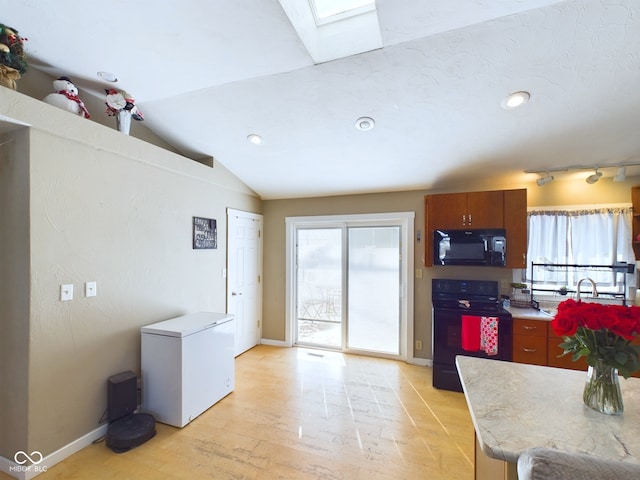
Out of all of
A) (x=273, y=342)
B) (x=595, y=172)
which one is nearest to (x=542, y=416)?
(x=595, y=172)

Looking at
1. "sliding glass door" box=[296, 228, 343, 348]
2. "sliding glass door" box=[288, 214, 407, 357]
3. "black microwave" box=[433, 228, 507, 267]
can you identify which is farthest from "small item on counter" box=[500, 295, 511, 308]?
"sliding glass door" box=[296, 228, 343, 348]

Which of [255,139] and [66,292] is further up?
[255,139]

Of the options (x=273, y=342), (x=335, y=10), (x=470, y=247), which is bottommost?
(x=273, y=342)

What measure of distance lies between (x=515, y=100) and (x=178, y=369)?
3506mm

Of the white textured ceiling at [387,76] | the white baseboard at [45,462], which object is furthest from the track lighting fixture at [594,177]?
the white baseboard at [45,462]

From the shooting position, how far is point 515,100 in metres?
2.14

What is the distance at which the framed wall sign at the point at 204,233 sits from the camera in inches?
123

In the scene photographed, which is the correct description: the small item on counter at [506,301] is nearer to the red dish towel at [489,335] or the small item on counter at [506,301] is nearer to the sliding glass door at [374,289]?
the red dish towel at [489,335]

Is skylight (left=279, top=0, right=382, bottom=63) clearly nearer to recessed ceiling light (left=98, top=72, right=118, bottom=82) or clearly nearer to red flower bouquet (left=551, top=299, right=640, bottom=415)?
recessed ceiling light (left=98, top=72, right=118, bottom=82)

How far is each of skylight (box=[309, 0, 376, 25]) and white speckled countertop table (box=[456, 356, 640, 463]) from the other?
2.35m

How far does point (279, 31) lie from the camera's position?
172 cm

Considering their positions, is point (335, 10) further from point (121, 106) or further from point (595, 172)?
point (595, 172)

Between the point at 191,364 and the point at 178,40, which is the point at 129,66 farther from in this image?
the point at 191,364

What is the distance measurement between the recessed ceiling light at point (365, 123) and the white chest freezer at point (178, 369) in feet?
7.73
